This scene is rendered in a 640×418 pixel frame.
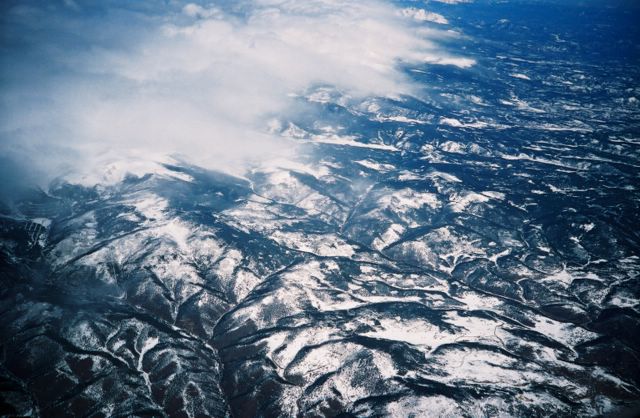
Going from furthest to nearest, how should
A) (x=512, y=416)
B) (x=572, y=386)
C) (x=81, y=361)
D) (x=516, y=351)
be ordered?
(x=516, y=351), (x=81, y=361), (x=572, y=386), (x=512, y=416)

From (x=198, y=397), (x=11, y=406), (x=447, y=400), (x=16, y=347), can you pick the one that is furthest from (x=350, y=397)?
(x=16, y=347)

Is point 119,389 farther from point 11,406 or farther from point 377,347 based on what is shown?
point 377,347

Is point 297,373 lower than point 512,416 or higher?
lower

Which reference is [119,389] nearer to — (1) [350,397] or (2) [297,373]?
(2) [297,373]

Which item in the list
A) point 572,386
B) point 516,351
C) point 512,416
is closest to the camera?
point 512,416

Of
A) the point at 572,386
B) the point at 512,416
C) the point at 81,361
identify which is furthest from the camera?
the point at 81,361

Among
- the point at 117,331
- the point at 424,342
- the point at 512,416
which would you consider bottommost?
the point at 117,331

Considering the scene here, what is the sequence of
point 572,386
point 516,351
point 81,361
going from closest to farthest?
1. point 572,386
2. point 81,361
3. point 516,351

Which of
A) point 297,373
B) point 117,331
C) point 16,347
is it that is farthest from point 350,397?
point 16,347

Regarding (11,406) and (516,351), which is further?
(516,351)
